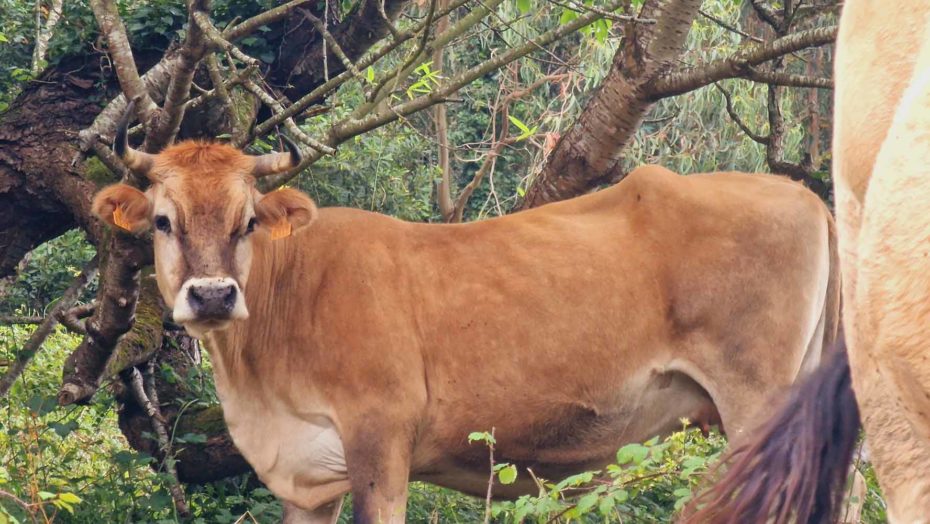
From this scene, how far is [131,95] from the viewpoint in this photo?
5992mm

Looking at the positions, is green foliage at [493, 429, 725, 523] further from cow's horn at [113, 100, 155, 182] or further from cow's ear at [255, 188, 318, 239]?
cow's horn at [113, 100, 155, 182]

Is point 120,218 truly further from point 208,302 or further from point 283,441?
point 283,441

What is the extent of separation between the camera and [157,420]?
7051 mm

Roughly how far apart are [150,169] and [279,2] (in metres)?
2.58

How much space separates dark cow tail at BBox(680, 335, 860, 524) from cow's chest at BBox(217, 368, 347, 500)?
9.89 ft

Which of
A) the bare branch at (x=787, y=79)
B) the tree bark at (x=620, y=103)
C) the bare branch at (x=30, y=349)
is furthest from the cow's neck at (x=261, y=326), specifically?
the bare branch at (x=787, y=79)

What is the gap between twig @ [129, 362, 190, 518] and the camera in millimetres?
6730

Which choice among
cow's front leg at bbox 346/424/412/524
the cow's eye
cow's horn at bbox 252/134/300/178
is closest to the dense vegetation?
cow's horn at bbox 252/134/300/178

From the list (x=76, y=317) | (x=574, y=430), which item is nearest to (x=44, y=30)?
(x=76, y=317)

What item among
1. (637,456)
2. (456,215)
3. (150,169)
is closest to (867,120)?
(637,456)

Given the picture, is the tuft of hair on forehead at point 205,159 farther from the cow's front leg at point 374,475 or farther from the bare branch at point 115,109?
the cow's front leg at point 374,475

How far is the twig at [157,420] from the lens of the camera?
22.1 ft

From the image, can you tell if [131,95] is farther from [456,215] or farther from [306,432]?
[456,215]

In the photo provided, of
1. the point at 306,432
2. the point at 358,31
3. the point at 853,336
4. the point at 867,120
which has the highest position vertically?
the point at 358,31
